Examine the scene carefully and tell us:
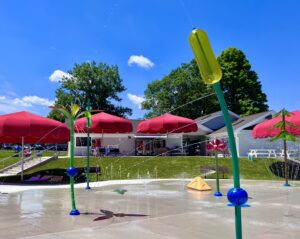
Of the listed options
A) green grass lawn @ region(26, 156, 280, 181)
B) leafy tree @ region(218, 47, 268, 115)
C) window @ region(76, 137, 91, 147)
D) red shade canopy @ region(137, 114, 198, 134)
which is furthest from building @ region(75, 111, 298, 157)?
red shade canopy @ region(137, 114, 198, 134)

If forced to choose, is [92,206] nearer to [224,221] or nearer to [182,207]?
[182,207]

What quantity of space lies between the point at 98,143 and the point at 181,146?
9.23 meters

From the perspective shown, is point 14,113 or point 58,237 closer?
point 58,237

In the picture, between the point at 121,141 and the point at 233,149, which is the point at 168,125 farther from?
the point at 121,141

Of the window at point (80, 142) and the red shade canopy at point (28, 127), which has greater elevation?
the window at point (80, 142)

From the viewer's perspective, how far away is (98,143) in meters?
39.5

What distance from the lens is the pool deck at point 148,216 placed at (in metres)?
7.42

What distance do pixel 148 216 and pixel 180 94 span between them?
45.0 m

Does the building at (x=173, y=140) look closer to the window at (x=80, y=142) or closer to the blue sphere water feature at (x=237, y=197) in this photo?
the window at (x=80, y=142)

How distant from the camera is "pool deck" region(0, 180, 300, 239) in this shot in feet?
24.3

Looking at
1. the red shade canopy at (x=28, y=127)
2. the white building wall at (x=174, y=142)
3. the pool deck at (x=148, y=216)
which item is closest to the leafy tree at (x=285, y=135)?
the pool deck at (x=148, y=216)

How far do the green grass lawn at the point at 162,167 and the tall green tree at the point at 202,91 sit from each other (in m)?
26.3

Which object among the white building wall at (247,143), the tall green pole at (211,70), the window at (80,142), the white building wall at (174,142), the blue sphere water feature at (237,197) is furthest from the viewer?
the white building wall at (174,142)

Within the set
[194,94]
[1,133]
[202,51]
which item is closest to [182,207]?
[202,51]
